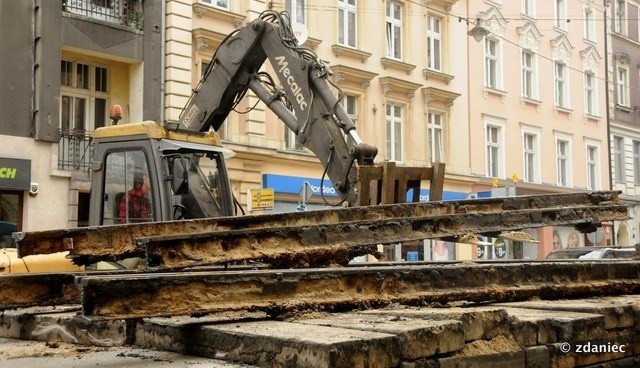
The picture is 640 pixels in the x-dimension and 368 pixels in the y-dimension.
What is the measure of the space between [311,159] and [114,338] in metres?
16.5

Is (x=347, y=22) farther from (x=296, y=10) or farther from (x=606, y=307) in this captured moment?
(x=606, y=307)

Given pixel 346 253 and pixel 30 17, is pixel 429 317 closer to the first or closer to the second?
pixel 346 253

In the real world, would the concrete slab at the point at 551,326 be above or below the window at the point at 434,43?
below

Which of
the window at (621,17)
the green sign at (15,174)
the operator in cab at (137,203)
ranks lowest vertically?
the operator in cab at (137,203)

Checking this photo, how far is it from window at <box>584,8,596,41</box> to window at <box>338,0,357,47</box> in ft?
47.3

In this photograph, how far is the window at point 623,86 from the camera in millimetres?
33812

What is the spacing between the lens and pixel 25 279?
408 cm

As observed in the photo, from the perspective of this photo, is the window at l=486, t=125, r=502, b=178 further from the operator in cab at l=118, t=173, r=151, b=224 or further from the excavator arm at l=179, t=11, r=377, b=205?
the operator in cab at l=118, t=173, r=151, b=224

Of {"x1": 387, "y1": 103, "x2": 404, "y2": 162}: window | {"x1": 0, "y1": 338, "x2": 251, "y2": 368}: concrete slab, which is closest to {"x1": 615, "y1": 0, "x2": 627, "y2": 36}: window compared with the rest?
{"x1": 387, "y1": 103, "x2": 404, "y2": 162}: window

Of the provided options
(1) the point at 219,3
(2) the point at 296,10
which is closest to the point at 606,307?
(1) the point at 219,3

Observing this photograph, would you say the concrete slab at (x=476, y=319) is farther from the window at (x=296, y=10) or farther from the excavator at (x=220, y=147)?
the window at (x=296, y=10)

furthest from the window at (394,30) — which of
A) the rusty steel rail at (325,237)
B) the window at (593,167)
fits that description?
the rusty steel rail at (325,237)

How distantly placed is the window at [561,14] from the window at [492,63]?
4.73 metres

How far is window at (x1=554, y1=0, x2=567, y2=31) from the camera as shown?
1203 inches
